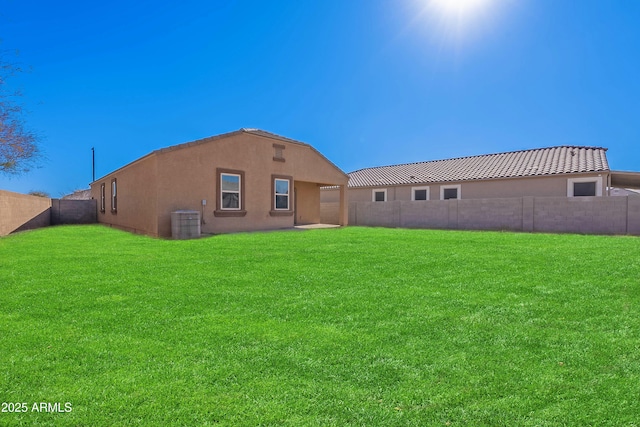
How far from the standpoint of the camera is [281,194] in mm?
17391

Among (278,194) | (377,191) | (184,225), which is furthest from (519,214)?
(184,225)

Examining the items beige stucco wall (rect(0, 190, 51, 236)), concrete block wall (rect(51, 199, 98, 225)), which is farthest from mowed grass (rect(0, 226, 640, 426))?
concrete block wall (rect(51, 199, 98, 225))

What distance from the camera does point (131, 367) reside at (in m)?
3.24

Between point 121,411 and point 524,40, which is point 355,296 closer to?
point 121,411

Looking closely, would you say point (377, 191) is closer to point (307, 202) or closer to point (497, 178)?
point (497, 178)

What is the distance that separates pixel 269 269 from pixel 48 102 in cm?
1339

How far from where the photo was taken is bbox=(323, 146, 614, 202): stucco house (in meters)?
19.8

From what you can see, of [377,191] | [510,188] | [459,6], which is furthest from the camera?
[377,191]

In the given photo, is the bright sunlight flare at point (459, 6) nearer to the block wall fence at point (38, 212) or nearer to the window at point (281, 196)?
the window at point (281, 196)

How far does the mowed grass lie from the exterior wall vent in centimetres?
531

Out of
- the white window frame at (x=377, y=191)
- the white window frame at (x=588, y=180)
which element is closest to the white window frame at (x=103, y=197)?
the white window frame at (x=377, y=191)

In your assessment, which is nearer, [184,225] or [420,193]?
[184,225]

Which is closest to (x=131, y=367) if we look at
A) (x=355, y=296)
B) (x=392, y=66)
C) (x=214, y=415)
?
(x=214, y=415)

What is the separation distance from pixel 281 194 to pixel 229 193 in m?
2.79
